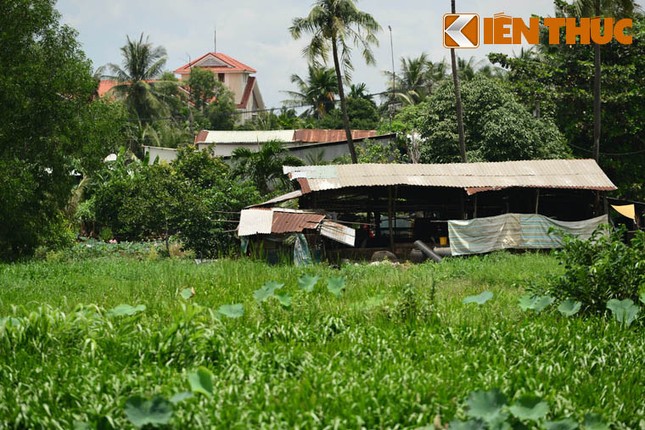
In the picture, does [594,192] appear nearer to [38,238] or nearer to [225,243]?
[225,243]

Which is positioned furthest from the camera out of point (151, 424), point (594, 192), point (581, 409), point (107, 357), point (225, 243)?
point (225, 243)

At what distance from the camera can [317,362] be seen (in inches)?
263

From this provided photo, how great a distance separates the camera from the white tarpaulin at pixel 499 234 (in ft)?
72.9

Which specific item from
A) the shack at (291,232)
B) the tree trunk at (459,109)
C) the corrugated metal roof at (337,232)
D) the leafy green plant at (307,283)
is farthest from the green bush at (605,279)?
the tree trunk at (459,109)

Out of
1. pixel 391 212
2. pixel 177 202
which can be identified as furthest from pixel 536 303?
pixel 177 202

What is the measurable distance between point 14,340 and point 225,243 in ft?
61.4

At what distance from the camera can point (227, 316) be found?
771 centimetres

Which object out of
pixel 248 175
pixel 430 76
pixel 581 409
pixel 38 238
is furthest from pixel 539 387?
pixel 430 76

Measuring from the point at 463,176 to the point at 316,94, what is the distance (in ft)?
103

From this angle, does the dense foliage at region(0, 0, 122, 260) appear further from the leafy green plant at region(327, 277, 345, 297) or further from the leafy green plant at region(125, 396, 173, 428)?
the leafy green plant at region(125, 396, 173, 428)

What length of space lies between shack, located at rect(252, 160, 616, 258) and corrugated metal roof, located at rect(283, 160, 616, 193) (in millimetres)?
27

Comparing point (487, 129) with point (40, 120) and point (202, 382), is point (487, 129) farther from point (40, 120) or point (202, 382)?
point (202, 382)

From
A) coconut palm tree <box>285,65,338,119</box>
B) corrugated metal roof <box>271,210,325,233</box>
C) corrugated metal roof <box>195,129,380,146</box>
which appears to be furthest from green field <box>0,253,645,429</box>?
coconut palm tree <box>285,65,338,119</box>

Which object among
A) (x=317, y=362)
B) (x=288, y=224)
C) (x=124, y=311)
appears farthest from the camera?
(x=288, y=224)
